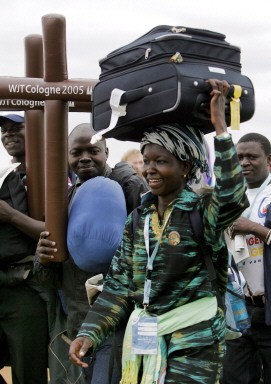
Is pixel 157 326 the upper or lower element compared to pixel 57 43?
lower

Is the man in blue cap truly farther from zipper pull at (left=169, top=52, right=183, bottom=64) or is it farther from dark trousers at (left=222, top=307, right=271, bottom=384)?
zipper pull at (left=169, top=52, right=183, bottom=64)

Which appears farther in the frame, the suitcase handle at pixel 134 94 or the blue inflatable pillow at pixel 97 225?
the blue inflatable pillow at pixel 97 225

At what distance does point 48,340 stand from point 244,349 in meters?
1.36

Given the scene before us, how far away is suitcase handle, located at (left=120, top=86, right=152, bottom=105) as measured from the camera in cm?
373

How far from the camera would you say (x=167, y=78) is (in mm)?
3633

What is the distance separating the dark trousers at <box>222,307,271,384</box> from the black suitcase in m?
1.95

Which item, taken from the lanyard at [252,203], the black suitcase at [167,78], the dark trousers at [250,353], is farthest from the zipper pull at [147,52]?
the dark trousers at [250,353]

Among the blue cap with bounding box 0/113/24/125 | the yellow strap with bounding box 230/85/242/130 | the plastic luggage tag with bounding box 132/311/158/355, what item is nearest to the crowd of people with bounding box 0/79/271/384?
the plastic luggage tag with bounding box 132/311/158/355

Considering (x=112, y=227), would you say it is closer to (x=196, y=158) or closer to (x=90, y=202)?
(x=90, y=202)

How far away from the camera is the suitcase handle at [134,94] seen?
373cm

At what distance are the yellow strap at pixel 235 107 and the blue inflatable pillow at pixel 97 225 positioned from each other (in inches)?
A: 41.6

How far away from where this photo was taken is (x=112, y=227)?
4430mm

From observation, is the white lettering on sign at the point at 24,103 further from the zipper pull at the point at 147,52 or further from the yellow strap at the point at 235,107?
the yellow strap at the point at 235,107

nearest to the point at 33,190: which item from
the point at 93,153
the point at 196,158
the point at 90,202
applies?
the point at 93,153
